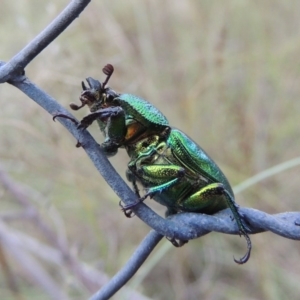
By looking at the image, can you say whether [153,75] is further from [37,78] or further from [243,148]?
[37,78]

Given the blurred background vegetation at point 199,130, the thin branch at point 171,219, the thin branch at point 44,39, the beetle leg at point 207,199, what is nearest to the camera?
the thin branch at point 44,39

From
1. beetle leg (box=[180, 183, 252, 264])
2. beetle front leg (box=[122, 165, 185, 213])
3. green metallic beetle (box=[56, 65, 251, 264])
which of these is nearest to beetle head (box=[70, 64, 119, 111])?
green metallic beetle (box=[56, 65, 251, 264])

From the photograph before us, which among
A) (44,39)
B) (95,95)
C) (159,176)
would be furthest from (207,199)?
(44,39)

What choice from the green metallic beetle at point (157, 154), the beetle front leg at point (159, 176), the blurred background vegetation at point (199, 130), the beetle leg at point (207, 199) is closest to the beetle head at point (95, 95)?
the green metallic beetle at point (157, 154)

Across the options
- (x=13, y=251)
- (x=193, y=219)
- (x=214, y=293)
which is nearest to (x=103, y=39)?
(x=13, y=251)

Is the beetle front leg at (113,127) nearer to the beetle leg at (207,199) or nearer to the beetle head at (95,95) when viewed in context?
the beetle head at (95,95)

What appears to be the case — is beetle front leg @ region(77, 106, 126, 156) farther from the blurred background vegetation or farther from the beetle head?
the blurred background vegetation
